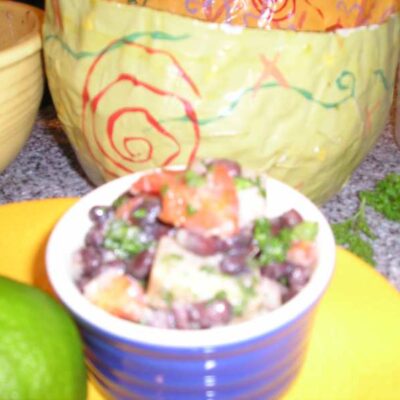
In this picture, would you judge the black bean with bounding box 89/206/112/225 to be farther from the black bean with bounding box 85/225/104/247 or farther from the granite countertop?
the granite countertop

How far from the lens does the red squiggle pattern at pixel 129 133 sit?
1.76 ft

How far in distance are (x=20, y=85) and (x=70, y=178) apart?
0.48 feet

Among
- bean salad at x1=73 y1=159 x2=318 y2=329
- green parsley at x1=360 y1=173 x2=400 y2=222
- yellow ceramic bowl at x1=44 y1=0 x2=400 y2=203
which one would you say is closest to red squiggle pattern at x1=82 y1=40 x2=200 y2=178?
yellow ceramic bowl at x1=44 y1=0 x2=400 y2=203

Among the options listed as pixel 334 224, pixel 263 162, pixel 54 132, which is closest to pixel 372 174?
pixel 334 224

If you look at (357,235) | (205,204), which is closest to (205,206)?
(205,204)

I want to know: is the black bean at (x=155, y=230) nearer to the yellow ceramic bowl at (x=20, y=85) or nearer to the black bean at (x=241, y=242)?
the black bean at (x=241, y=242)

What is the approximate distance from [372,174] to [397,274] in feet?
0.64

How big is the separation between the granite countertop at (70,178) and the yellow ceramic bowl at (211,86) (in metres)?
0.10

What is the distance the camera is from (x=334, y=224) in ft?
2.16

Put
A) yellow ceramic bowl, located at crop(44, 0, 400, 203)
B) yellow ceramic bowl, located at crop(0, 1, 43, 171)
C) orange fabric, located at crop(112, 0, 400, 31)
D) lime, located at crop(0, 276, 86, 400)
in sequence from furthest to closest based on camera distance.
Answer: orange fabric, located at crop(112, 0, 400, 31) < yellow ceramic bowl, located at crop(0, 1, 43, 171) < yellow ceramic bowl, located at crop(44, 0, 400, 203) < lime, located at crop(0, 276, 86, 400)

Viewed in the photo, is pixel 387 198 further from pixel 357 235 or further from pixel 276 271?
pixel 276 271

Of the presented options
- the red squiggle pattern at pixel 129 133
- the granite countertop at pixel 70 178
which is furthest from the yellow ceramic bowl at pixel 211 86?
the granite countertop at pixel 70 178

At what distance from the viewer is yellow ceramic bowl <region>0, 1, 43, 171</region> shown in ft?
2.05

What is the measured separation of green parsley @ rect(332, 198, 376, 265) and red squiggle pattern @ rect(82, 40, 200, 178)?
16 cm
